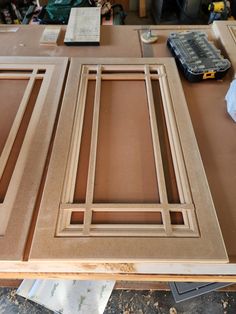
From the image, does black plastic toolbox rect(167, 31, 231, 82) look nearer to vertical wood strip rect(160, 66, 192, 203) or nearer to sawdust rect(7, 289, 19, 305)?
vertical wood strip rect(160, 66, 192, 203)

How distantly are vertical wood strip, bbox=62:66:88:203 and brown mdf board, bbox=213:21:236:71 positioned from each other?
2.18ft

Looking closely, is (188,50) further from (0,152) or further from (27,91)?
(0,152)

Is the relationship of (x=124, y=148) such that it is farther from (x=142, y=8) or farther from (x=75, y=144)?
(x=142, y=8)

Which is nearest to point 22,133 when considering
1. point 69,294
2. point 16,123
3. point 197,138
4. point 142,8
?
point 16,123

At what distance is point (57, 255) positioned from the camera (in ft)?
1.76

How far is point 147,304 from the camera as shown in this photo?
1.04 metres

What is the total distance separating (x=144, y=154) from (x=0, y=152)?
18.1 inches

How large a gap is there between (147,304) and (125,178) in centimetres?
70

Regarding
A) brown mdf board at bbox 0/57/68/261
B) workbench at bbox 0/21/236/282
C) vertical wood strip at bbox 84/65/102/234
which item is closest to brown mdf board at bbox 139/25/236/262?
workbench at bbox 0/21/236/282

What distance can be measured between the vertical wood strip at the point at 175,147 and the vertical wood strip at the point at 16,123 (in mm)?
518

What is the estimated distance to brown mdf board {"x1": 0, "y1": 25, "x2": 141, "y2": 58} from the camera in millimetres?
1130

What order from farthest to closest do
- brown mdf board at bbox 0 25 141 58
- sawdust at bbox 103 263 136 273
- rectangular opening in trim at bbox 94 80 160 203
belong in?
brown mdf board at bbox 0 25 141 58 → rectangular opening in trim at bbox 94 80 160 203 → sawdust at bbox 103 263 136 273

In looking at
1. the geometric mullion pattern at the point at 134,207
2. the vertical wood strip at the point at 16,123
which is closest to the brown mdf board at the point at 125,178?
the geometric mullion pattern at the point at 134,207

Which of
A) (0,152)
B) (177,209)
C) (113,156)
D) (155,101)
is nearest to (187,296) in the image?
(177,209)
